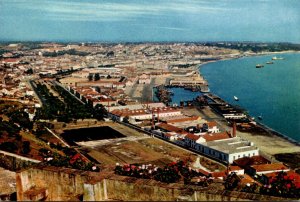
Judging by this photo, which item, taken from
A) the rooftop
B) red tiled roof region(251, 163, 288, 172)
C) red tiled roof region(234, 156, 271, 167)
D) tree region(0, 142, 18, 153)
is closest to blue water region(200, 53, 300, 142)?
the rooftop

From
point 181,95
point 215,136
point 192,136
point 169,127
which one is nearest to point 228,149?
point 215,136

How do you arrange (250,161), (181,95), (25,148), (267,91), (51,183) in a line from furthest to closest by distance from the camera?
1. (267,91)
2. (181,95)
3. (250,161)
4. (25,148)
5. (51,183)

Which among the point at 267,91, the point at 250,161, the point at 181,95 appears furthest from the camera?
the point at 267,91

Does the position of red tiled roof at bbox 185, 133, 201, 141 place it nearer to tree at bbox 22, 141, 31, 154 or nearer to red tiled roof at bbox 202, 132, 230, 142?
red tiled roof at bbox 202, 132, 230, 142

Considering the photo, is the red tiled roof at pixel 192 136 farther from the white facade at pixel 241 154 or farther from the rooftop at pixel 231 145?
the white facade at pixel 241 154

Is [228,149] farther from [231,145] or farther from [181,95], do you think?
[181,95]

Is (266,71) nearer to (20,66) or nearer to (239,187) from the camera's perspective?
(20,66)

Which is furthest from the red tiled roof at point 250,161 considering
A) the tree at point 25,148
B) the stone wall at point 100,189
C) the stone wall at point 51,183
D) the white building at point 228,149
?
the stone wall at point 51,183

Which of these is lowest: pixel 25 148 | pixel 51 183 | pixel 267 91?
pixel 267 91
